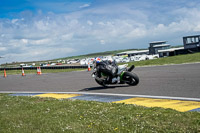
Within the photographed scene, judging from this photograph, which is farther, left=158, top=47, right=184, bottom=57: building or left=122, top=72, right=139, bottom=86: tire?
left=158, top=47, right=184, bottom=57: building

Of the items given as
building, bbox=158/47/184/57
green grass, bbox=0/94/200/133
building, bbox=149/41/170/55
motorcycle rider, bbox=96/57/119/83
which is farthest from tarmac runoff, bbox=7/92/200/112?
building, bbox=149/41/170/55

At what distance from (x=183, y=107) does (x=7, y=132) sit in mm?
4010

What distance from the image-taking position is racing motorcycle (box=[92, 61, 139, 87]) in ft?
38.2

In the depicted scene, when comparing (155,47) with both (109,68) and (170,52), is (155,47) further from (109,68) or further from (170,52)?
(109,68)

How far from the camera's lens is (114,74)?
11648mm

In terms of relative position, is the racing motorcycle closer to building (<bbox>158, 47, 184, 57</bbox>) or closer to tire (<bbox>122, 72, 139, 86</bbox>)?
tire (<bbox>122, 72, 139, 86</bbox>)

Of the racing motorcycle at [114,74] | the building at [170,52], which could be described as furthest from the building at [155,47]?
the racing motorcycle at [114,74]

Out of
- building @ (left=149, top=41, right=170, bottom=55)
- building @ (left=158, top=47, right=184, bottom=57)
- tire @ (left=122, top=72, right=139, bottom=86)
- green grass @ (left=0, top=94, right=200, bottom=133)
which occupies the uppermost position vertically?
building @ (left=149, top=41, right=170, bottom=55)

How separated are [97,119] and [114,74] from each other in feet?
18.4

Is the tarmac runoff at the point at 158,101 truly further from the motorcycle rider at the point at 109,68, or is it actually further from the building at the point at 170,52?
the building at the point at 170,52

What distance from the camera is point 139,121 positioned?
18.4 feet

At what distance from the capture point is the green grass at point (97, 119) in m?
5.21

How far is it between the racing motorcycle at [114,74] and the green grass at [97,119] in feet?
12.4

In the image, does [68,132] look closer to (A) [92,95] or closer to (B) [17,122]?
(B) [17,122]
